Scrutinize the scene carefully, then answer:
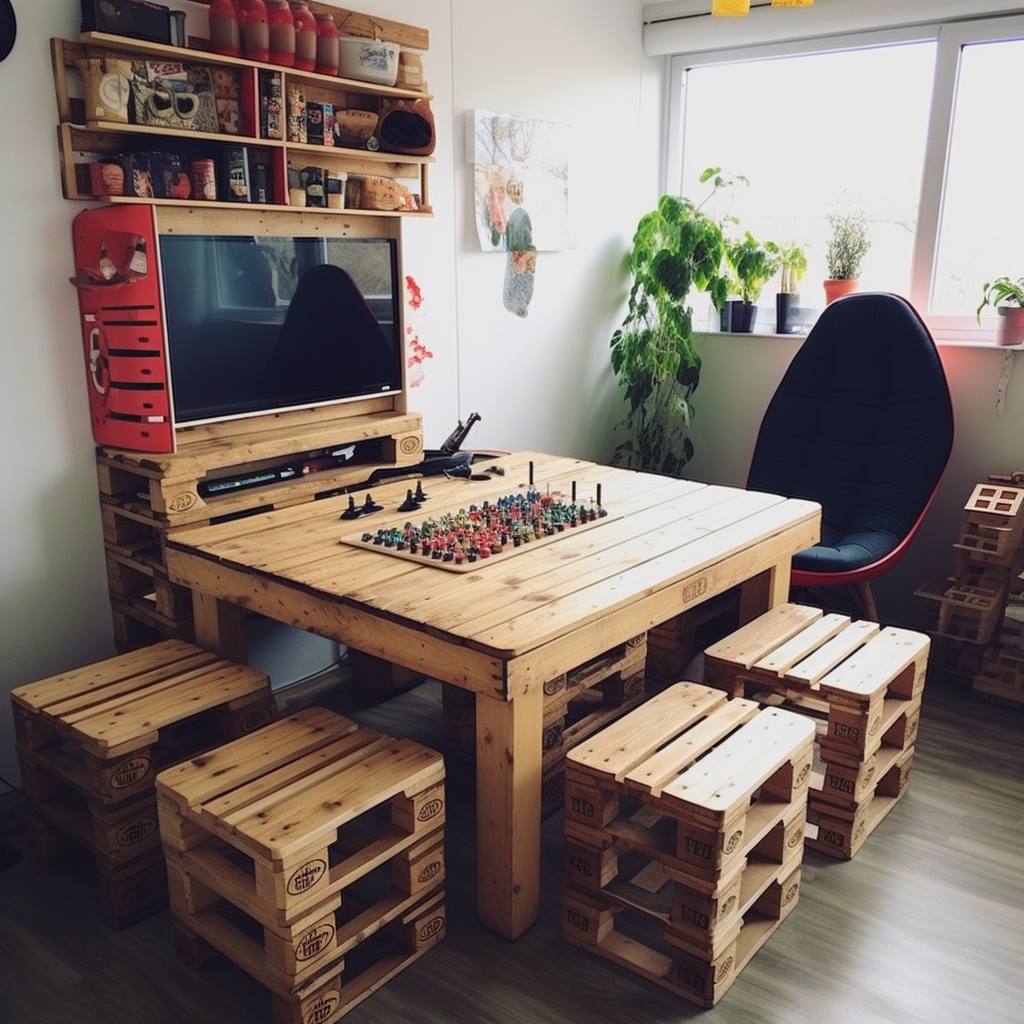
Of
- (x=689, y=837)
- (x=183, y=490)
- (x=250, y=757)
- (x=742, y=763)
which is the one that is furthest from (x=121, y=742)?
(x=742, y=763)

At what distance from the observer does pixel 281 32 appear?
267 cm

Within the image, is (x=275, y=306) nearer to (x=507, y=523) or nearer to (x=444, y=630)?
(x=507, y=523)

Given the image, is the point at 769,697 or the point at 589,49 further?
the point at 589,49

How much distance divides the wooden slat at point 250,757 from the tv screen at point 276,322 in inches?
38.9

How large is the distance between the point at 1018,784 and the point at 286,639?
2208 millimetres

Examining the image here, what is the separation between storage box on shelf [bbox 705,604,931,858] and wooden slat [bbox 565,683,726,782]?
207 mm

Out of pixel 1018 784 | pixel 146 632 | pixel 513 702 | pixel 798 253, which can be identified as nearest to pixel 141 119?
pixel 146 632

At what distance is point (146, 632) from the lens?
9.04ft

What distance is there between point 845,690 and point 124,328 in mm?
1986

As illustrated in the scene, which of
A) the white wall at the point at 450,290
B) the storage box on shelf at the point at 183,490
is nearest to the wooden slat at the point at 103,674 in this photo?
the storage box on shelf at the point at 183,490

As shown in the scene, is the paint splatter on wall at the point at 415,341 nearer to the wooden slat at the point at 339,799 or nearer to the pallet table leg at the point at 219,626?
the pallet table leg at the point at 219,626

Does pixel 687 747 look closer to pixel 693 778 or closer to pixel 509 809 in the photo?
pixel 693 778

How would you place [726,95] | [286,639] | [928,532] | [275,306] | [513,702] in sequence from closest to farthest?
[513,702] < [275,306] < [286,639] < [928,532] < [726,95]

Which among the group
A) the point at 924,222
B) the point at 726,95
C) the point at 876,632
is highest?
the point at 726,95
